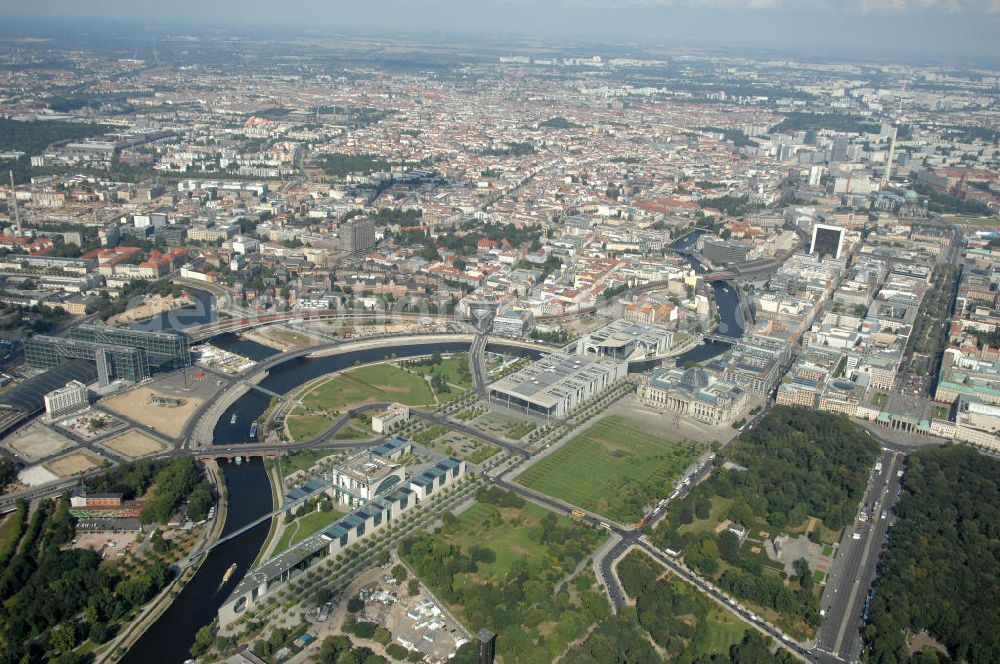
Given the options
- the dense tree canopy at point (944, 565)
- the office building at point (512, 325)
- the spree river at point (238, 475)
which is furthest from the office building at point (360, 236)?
the dense tree canopy at point (944, 565)

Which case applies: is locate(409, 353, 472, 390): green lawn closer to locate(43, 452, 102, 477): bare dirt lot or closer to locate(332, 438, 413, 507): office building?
locate(332, 438, 413, 507): office building

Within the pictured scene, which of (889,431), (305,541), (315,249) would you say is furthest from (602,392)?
(315,249)

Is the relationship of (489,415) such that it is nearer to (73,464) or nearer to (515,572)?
(515,572)

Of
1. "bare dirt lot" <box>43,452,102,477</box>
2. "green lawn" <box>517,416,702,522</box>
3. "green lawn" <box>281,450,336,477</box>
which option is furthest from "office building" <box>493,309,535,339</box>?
"bare dirt lot" <box>43,452,102,477</box>

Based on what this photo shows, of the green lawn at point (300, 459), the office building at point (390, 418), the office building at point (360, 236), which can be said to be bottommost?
the green lawn at point (300, 459)

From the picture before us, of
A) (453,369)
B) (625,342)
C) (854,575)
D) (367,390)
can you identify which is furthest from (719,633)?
(453,369)

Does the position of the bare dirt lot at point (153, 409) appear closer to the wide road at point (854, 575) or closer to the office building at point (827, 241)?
the wide road at point (854, 575)

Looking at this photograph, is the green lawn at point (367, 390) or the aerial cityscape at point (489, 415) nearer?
the aerial cityscape at point (489, 415)
